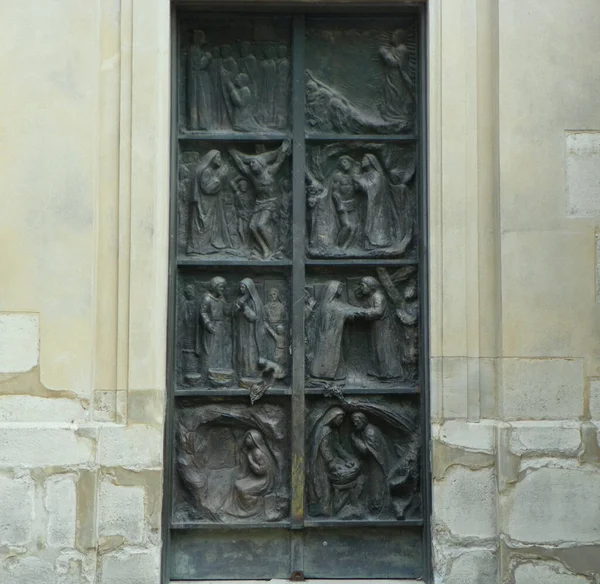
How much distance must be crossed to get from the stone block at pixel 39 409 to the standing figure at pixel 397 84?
2.40 metres

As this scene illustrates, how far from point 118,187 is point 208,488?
5.74 ft

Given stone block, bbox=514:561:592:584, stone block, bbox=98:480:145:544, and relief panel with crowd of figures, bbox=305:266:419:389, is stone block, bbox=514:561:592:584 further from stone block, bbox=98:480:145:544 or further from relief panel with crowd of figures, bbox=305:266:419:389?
stone block, bbox=98:480:145:544

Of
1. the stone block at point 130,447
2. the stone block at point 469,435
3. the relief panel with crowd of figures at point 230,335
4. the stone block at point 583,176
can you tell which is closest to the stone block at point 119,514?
the stone block at point 130,447

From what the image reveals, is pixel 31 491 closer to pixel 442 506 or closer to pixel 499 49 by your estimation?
pixel 442 506

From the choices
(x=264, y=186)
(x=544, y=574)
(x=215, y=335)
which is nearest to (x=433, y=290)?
(x=264, y=186)

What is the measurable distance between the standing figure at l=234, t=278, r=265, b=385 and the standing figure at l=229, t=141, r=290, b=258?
26 centimetres

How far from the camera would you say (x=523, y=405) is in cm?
540

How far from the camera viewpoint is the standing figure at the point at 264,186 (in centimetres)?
575

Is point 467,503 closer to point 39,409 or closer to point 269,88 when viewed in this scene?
point 39,409

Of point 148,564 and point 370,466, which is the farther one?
point 370,466

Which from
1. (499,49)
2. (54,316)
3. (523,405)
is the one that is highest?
(499,49)

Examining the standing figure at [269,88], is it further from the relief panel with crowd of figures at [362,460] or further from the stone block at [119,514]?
the stone block at [119,514]

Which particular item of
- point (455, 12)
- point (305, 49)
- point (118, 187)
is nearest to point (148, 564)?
point (118, 187)

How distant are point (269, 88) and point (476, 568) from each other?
292 cm
